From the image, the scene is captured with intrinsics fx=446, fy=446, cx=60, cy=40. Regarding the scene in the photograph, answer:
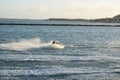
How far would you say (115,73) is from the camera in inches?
1330

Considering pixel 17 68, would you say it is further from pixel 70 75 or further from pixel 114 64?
pixel 114 64

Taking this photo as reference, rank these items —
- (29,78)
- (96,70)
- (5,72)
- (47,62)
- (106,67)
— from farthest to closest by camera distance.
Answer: (47,62) → (106,67) → (96,70) → (5,72) → (29,78)

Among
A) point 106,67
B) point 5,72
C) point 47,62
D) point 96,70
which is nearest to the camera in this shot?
point 5,72

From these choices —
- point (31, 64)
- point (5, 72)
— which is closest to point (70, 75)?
point (5, 72)

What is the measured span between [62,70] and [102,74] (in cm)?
348

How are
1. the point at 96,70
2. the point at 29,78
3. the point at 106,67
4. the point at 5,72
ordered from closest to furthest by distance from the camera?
the point at 29,78, the point at 5,72, the point at 96,70, the point at 106,67

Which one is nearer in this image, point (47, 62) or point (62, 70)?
point (62, 70)

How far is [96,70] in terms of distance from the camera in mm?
35719

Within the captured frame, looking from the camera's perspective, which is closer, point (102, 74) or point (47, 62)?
point (102, 74)

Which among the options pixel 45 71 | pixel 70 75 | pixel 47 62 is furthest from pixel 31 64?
pixel 70 75

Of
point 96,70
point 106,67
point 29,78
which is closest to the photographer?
point 29,78

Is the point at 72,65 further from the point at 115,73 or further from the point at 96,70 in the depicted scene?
the point at 115,73

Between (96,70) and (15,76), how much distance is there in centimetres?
762

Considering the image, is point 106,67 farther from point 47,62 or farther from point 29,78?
point 29,78
